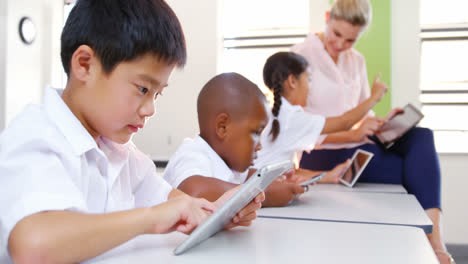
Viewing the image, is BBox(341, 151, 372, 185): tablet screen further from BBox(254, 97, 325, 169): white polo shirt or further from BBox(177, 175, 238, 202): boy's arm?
BBox(177, 175, 238, 202): boy's arm

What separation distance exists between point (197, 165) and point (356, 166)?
39.0 inches

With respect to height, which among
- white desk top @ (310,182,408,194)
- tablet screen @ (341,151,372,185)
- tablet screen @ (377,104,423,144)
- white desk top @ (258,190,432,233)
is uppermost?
tablet screen @ (377,104,423,144)

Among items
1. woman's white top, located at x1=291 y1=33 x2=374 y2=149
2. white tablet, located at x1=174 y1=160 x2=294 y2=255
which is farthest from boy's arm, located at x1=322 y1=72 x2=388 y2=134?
white tablet, located at x1=174 y1=160 x2=294 y2=255

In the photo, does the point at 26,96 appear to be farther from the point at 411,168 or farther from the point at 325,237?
the point at 325,237

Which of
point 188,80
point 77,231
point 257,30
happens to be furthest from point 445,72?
point 77,231

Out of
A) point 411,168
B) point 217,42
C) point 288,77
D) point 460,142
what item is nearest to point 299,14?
point 217,42

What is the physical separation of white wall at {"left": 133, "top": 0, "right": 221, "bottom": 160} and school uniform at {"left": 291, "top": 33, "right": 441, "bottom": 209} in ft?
8.77

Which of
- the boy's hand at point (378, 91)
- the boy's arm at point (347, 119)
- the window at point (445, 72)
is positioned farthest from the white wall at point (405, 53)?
the boy's arm at point (347, 119)

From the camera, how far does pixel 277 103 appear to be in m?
2.15

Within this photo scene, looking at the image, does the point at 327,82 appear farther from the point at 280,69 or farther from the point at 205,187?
the point at 205,187

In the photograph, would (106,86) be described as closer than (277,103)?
Yes

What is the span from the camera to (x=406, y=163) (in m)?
2.07

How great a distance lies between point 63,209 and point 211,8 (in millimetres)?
4745

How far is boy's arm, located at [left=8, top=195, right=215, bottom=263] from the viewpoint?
1.91 feet
